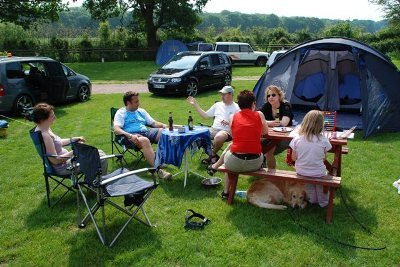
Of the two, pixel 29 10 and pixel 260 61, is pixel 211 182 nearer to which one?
pixel 29 10

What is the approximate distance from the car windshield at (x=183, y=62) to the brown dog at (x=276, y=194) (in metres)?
8.88

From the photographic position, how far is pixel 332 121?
5711 millimetres

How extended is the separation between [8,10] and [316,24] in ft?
485

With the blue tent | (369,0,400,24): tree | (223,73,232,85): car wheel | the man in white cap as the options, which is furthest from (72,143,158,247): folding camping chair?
(369,0,400,24): tree

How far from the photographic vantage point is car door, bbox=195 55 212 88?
13055 millimetres

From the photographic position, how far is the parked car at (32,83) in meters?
9.34

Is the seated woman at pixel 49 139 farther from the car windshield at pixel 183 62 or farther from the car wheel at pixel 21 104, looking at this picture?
the car windshield at pixel 183 62

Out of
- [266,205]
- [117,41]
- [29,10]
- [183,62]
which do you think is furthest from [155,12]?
[266,205]

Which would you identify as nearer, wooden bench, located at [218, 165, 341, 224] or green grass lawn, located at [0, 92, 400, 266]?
green grass lawn, located at [0, 92, 400, 266]

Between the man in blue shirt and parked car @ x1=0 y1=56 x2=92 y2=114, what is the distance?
4854mm

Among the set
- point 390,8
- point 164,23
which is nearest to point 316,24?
point 390,8

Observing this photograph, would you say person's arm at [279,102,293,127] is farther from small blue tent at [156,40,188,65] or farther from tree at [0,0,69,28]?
small blue tent at [156,40,188,65]

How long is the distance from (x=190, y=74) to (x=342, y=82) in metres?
4.99

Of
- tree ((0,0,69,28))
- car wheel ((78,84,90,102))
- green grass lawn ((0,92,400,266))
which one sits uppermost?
tree ((0,0,69,28))
